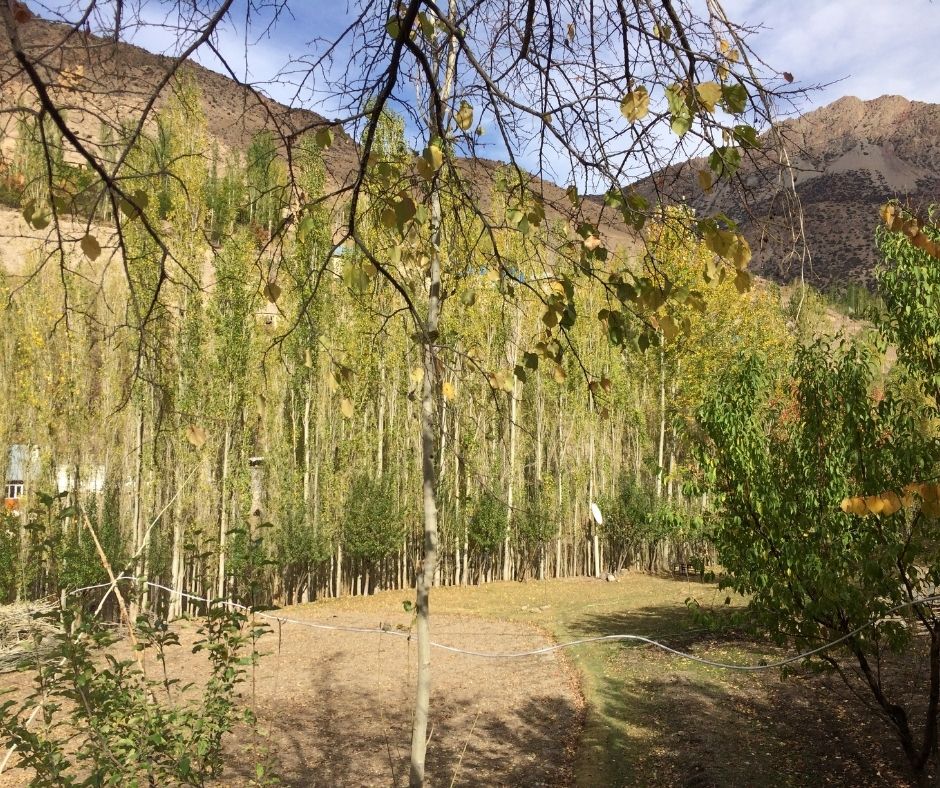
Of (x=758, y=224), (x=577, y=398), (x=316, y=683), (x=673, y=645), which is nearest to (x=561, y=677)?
(x=673, y=645)

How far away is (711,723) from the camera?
25.1ft

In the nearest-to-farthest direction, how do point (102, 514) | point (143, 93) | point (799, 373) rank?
1. point (143, 93)
2. point (799, 373)
3. point (102, 514)

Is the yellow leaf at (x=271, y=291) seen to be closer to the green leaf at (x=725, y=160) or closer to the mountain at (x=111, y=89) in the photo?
the mountain at (x=111, y=89)

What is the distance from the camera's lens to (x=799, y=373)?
18.6 ft

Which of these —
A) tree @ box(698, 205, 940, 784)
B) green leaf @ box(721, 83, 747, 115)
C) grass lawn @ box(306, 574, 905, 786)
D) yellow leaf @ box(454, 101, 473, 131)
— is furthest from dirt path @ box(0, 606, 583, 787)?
green leaf @ box(721, 83, 747, 115)

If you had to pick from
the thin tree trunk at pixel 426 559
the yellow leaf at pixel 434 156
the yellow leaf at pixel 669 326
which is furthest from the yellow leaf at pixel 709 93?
the thin tree trunk at pixel 426 559

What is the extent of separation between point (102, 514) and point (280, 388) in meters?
5.29

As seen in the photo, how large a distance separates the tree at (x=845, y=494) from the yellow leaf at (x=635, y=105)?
418cm

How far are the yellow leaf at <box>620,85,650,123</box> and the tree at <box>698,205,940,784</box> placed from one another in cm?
418

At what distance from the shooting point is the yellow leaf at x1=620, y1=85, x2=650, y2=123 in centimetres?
126

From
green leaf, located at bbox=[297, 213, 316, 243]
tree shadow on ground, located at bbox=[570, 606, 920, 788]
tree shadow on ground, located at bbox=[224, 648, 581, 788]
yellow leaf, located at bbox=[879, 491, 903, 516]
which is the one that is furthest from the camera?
tree shadow on ground, located at bbox=[224, 648, 581, 788]

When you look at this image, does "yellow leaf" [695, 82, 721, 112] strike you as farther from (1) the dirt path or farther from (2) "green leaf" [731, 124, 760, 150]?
(1) the dirt path

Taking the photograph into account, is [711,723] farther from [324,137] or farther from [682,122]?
[682,122]

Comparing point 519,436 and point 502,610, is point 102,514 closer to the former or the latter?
point 502,610
